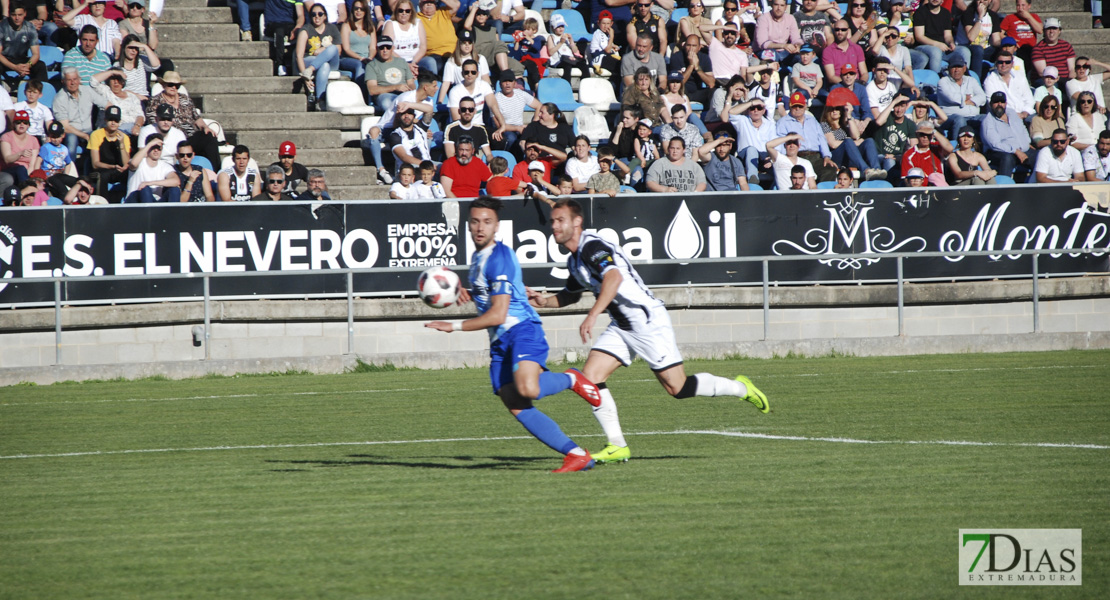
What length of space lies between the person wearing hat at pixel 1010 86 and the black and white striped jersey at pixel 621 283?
52.4 feet

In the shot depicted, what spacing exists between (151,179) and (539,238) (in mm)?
5726

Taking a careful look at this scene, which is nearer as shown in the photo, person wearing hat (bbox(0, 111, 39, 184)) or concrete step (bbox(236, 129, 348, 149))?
person wearing hat (bbox(0, 111, 39, 184))

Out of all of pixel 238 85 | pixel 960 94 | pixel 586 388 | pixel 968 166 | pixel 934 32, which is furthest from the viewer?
pixel 934 32

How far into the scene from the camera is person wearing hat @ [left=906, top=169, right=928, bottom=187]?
66.6 feet

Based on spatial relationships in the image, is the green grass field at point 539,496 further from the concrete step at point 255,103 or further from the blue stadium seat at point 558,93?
the blue stadium seat at point 558,93

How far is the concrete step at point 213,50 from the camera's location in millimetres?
21797

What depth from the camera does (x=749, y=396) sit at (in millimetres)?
9883

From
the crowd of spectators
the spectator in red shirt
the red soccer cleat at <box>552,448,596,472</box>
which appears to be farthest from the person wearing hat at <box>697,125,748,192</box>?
the red soccer cleat at <box>552,448,596,472</box>

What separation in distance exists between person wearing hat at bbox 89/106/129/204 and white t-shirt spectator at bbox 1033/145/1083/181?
1493 centimetres

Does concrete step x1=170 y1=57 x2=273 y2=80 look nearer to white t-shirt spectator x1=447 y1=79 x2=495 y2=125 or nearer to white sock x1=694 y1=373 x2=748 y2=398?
white t-shirt spectator x1=447 y1=79 x2=495 y2=125

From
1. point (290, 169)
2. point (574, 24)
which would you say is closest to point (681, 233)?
point (290, 169)

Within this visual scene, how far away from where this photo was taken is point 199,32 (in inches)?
872

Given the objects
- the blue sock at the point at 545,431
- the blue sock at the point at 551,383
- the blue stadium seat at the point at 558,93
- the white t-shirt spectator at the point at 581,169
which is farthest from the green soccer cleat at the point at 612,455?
the blue stadium seat at the point at 558,93

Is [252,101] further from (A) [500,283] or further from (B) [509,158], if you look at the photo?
(A) [500,283]
